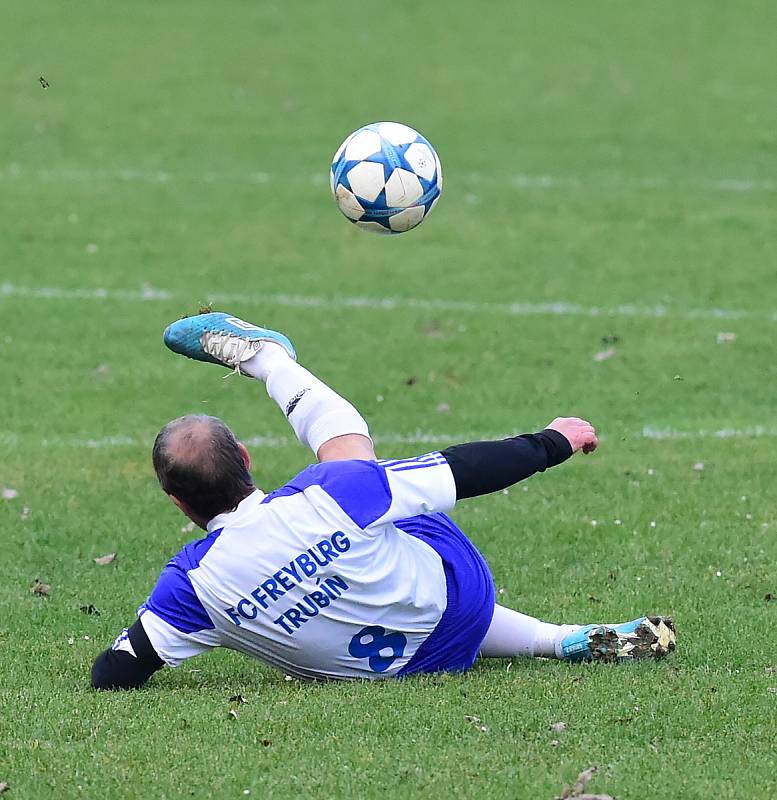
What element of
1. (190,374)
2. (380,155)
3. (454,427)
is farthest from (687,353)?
(380,155)

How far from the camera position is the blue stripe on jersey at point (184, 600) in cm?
537

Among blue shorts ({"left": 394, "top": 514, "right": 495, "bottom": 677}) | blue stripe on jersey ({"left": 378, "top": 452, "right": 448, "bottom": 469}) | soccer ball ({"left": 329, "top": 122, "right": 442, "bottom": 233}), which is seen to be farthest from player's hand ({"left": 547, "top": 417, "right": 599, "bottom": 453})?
soccer ball ({"left": 329, "top": 122, "right": 442, "bottom": 233})

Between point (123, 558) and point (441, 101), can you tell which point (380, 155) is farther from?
point (441, 101)

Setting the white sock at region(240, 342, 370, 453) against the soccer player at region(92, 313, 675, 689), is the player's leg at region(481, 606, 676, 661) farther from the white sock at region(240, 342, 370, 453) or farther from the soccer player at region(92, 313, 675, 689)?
the white sock at region(240, 342, 370, 453)

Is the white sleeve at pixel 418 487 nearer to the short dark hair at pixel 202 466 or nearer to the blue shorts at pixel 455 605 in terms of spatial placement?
the blue shorts at pixel 455 605

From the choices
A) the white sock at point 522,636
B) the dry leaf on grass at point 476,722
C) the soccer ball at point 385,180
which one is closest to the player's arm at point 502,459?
the white sock at point 522,636

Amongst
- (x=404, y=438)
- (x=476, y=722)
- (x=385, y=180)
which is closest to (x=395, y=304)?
(x=404, y=438)

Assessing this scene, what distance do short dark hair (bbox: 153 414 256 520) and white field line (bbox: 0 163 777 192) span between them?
1086 centimetres

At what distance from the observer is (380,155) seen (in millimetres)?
7609

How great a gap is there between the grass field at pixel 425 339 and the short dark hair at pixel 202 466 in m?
0.72

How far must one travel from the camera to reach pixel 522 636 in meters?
5.94

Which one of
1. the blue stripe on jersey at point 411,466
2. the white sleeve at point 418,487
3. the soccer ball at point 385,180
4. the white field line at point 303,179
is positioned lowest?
the white field line at point 303,179

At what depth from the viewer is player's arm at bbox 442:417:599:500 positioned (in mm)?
5461

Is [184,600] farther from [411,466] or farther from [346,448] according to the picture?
[411,466]
